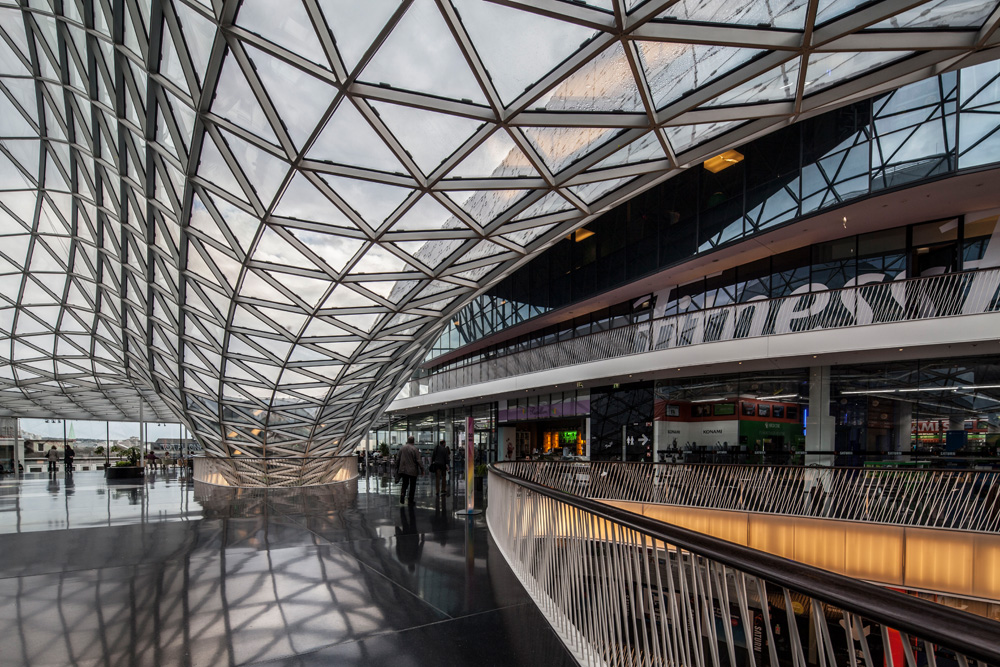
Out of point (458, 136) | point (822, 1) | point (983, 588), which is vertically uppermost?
point (822, 1)

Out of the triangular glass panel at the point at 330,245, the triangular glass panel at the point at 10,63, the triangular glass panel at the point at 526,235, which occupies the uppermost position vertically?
the triangular glass panel at the point at 10,63

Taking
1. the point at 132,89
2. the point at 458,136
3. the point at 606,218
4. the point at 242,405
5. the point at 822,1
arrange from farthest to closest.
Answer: the point at 606,218, the point at 242,405, the point at 132,89, the point at 458,136, the point at 822,1

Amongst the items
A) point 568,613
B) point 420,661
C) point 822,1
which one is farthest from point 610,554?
point 822,1

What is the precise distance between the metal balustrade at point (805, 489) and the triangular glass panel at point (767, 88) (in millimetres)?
9003

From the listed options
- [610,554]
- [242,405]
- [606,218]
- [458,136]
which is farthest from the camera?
[606,218]

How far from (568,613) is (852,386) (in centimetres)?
2055

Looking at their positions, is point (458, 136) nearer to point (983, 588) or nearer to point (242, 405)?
point (983, 588)

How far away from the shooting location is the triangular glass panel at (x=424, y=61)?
846cm

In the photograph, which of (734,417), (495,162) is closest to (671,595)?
(495,162)

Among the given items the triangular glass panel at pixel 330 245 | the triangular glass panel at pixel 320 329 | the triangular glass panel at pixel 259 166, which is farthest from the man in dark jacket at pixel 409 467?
the triangular glass panel at pixel 259 166

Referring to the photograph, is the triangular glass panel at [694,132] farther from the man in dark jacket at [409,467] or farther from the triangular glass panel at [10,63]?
the triangular glass panel at [10,63]

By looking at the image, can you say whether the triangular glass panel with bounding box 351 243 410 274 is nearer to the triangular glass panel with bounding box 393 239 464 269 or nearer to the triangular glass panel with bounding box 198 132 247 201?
the triangular glass panel with bounding box 393 239 464 269

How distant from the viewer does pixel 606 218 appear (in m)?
31.3

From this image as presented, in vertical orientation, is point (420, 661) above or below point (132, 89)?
below
